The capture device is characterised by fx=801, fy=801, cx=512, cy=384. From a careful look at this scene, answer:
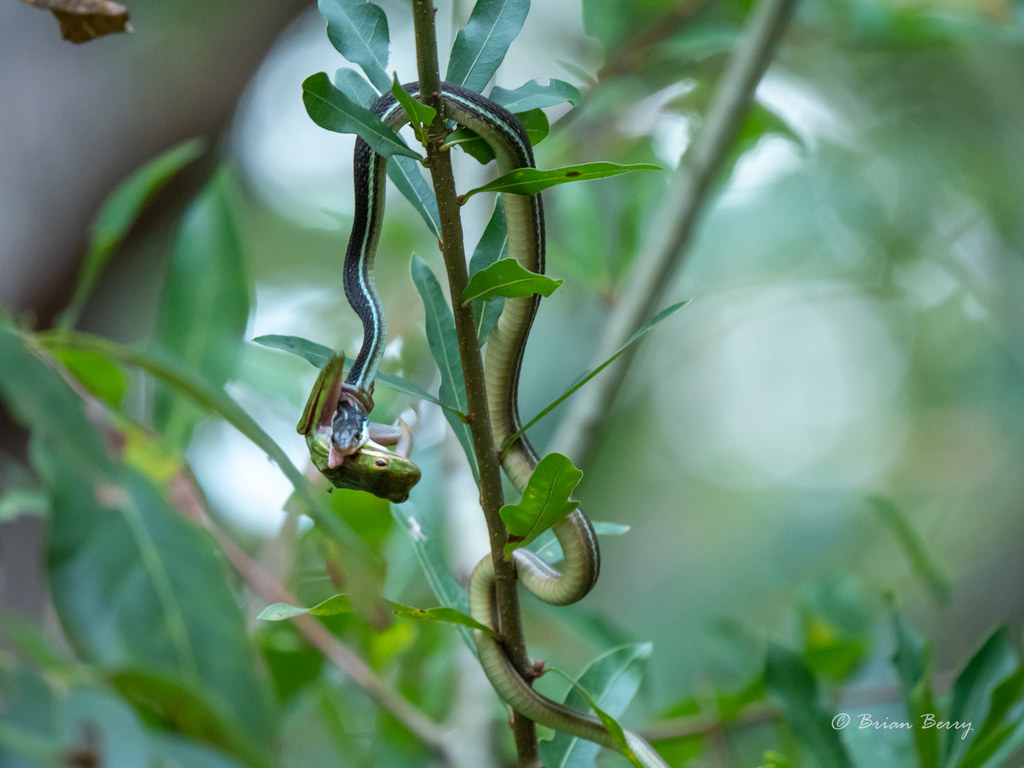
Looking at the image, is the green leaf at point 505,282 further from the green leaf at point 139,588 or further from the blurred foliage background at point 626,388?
the green leaf at point 139,588

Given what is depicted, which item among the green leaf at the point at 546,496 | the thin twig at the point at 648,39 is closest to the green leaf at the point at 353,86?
the green leaf at the point at 546,496

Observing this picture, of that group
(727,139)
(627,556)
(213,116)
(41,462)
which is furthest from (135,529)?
(627,556)

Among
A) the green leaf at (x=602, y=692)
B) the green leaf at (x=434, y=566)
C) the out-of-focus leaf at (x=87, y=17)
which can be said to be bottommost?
the green leaf at (x=602, y=692)

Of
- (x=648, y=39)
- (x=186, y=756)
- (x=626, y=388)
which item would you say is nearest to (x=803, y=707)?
(x=186, y=756)

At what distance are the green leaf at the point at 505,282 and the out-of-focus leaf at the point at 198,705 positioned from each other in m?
0.72

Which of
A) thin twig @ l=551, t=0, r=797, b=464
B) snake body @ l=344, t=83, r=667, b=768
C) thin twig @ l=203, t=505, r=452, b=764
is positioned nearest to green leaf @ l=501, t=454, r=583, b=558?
snake body @ l=344, t=83, r=667, b=768

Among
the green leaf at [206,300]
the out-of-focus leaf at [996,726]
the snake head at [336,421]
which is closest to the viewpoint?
the snake head at [336,421]

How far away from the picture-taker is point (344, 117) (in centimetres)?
62

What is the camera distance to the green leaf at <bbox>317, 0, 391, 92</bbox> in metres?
0.66

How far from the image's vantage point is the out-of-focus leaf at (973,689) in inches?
41.1

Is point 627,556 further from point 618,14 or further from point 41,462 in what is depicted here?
point 41,462

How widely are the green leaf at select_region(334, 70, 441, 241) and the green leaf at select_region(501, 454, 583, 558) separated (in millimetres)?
223

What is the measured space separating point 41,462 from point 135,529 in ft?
0.53

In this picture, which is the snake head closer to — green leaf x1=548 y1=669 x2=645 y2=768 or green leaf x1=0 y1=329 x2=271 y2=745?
green leaf x1=548 y1=669 x2=645 y2=768
